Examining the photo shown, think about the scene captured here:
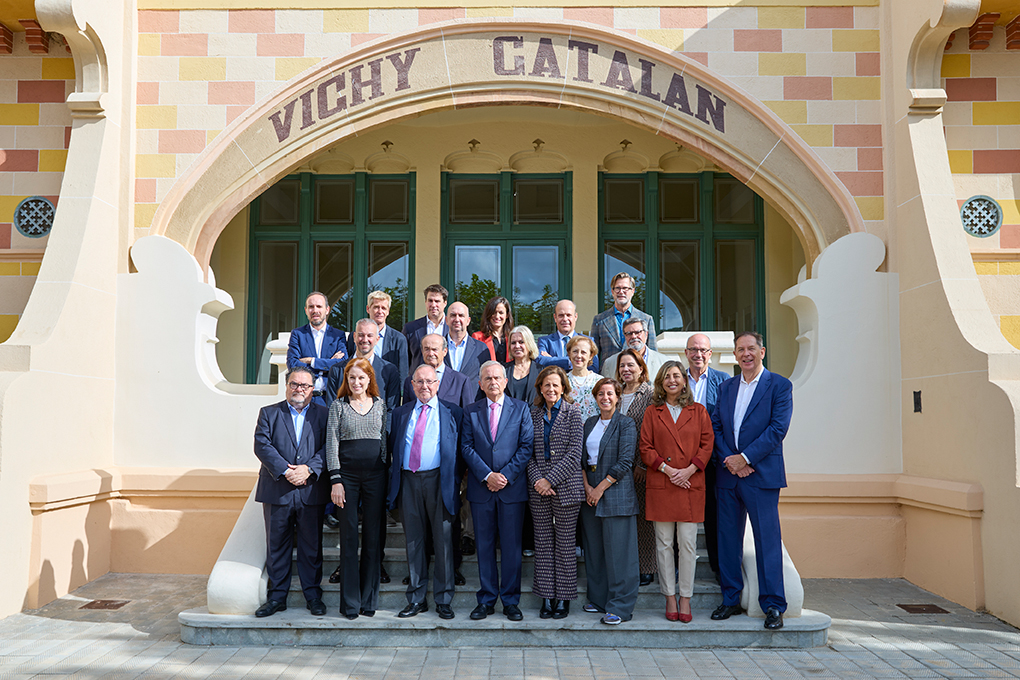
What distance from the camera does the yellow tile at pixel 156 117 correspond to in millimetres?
7418

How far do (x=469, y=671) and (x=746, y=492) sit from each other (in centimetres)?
205

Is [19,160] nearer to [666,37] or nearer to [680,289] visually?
[666,37]

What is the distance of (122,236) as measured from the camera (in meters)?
7.25

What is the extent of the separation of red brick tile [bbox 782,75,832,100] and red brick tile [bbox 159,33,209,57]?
17.4 ft

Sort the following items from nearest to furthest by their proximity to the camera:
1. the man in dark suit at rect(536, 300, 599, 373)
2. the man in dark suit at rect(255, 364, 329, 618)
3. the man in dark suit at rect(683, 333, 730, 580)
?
the man in dark suit at rect(255, 364, 329, 618) → the man in dark suit at rect(683, 333, 730, 580) → the man in dark suit at rect(536, 300, 599, 373)

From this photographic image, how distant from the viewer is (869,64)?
291 inches

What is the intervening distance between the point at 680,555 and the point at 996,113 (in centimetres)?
532

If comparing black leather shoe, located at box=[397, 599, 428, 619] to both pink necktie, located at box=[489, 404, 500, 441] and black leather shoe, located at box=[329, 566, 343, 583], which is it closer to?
black leather shoe, located at box=[329, 566, 343, 583]

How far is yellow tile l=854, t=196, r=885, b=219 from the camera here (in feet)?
23.7

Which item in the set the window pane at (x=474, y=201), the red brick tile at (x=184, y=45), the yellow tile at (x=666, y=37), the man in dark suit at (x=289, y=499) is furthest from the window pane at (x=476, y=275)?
the man in dark suit at (x=289, y=499)

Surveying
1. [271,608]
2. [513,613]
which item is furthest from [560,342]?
[271,608]

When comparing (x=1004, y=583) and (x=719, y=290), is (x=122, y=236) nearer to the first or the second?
(x=719, y=290)

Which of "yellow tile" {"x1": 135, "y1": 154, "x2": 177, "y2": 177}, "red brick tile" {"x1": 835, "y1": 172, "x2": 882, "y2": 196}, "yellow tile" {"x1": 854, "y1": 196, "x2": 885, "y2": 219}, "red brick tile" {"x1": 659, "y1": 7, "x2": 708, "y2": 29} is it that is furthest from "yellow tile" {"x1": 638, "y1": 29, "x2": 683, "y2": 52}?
"yellow tile" {"x1": 135, "y1": 154, "x2": 177, "y2": 177}

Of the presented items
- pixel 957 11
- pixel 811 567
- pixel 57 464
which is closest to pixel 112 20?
pixel 57 464
